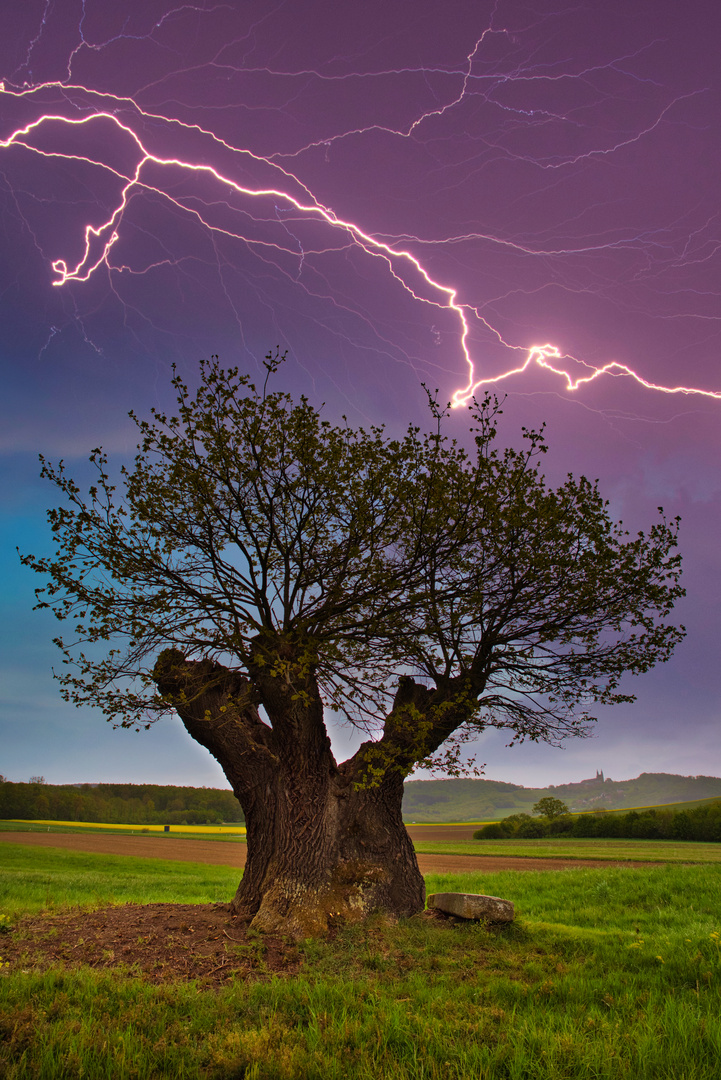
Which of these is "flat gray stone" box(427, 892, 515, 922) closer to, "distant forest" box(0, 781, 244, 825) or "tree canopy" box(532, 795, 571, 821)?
"tree canopy" box(532, 795, 571, 821)

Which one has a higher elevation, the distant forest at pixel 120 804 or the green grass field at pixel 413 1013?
the green grass field at pixel 413 1013

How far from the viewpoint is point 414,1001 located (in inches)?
246

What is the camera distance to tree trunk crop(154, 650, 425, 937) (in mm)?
10641

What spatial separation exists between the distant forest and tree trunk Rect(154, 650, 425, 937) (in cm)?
8341

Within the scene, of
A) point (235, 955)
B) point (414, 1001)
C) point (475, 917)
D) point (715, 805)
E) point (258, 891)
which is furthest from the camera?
point (715, 805)

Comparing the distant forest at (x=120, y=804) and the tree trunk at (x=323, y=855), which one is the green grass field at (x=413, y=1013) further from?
the distant forest at (x=120, y=804)

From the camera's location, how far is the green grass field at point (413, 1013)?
4629 millimetres

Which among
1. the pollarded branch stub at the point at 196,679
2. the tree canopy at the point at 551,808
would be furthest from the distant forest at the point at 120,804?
the pollarded branch stub at the point at 196,679

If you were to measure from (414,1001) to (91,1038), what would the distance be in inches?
128

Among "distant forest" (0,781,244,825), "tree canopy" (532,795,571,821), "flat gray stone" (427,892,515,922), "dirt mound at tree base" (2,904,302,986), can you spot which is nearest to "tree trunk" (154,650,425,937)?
"dirt mound at tree base" (2,904,302,986)

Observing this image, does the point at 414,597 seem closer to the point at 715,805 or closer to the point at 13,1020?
the point at 13,1020

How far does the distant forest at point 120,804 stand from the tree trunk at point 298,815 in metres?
83.4

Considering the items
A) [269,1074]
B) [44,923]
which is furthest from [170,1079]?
[44,923]

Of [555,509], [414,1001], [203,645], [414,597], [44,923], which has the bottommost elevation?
[44,923]
